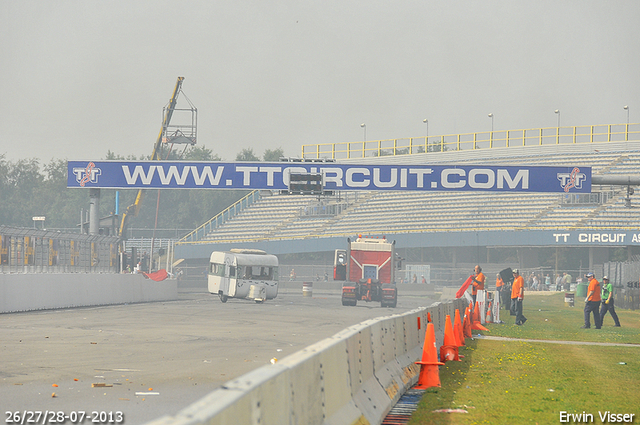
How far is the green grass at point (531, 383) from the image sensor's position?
9273 mm

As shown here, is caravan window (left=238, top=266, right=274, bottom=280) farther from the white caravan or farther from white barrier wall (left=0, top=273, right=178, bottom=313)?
white barrier wall (left=0, top=273, right=178, bottom=313)

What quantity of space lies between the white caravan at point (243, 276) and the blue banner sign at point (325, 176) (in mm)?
3379

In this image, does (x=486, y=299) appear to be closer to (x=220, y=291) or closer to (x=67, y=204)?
(x=220, y=291)

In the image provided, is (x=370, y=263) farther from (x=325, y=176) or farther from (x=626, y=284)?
(x=626, y=284)

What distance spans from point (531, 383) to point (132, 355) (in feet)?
21.6

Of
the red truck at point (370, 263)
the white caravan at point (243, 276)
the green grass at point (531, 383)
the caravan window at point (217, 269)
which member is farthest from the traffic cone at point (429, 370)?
the red truck at point (370, 263)

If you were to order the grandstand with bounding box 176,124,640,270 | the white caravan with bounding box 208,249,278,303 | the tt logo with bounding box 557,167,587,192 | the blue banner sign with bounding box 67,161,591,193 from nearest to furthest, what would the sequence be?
the tt logo with bounding box 557,167,587,192
the white caravan with bounding box 208,249,278,303
the blue banner sign with bounding box 67,161,591,193
the grandstand with bounding box 176,124,640,270

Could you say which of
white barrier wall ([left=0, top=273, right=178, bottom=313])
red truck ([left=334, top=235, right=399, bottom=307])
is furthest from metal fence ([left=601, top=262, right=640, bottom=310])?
white barrier wall ([left=0, top=273, right=178, bottom=313])

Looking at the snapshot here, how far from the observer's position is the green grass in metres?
9.27

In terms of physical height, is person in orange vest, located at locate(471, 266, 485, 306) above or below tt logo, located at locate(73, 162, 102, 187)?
below

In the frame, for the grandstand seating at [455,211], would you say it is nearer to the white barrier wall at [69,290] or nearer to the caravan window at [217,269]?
the caravan window at [217,269]

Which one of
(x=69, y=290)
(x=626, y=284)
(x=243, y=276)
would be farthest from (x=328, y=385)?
(x=626, y=284)

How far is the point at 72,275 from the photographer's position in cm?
2939

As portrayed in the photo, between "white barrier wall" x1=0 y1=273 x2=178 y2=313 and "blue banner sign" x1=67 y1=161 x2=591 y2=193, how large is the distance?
545 cm
